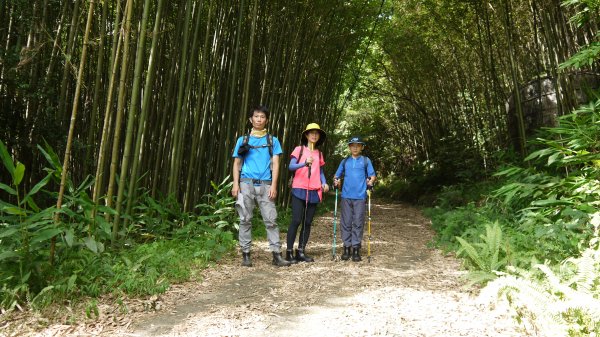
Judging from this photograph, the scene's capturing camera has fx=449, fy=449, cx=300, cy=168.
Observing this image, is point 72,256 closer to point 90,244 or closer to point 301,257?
point 90,244

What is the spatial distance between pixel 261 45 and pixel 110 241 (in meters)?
3.70

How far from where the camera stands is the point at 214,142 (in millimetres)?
5879

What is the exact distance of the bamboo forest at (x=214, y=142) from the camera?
2.60 meters

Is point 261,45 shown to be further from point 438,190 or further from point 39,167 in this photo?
point 438,190

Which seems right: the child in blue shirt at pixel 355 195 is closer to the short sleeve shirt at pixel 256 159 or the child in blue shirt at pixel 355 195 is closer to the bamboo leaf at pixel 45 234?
the short sleeve shirt at pixel 256 159

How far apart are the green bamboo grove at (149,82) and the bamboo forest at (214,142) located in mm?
27

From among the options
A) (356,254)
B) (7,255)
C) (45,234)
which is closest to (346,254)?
(356,254)

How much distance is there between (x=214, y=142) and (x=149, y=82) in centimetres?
239

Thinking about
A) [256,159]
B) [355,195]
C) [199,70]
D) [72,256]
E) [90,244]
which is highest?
[199,70]

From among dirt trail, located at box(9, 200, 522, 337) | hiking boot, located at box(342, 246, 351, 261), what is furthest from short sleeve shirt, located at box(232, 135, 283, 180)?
hiking boot, located at box(342, 246, 351, 261)

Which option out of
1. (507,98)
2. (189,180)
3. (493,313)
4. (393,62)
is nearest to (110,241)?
(189,180)

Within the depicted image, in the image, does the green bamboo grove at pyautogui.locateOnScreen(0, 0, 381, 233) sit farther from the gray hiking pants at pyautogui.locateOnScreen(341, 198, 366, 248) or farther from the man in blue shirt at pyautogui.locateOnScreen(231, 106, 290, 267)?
the gray hiking pants at pyautogui.locateOnScreen(341, 198, 366, 248)

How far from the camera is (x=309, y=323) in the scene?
2.41 m

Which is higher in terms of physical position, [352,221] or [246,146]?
[246,146]
